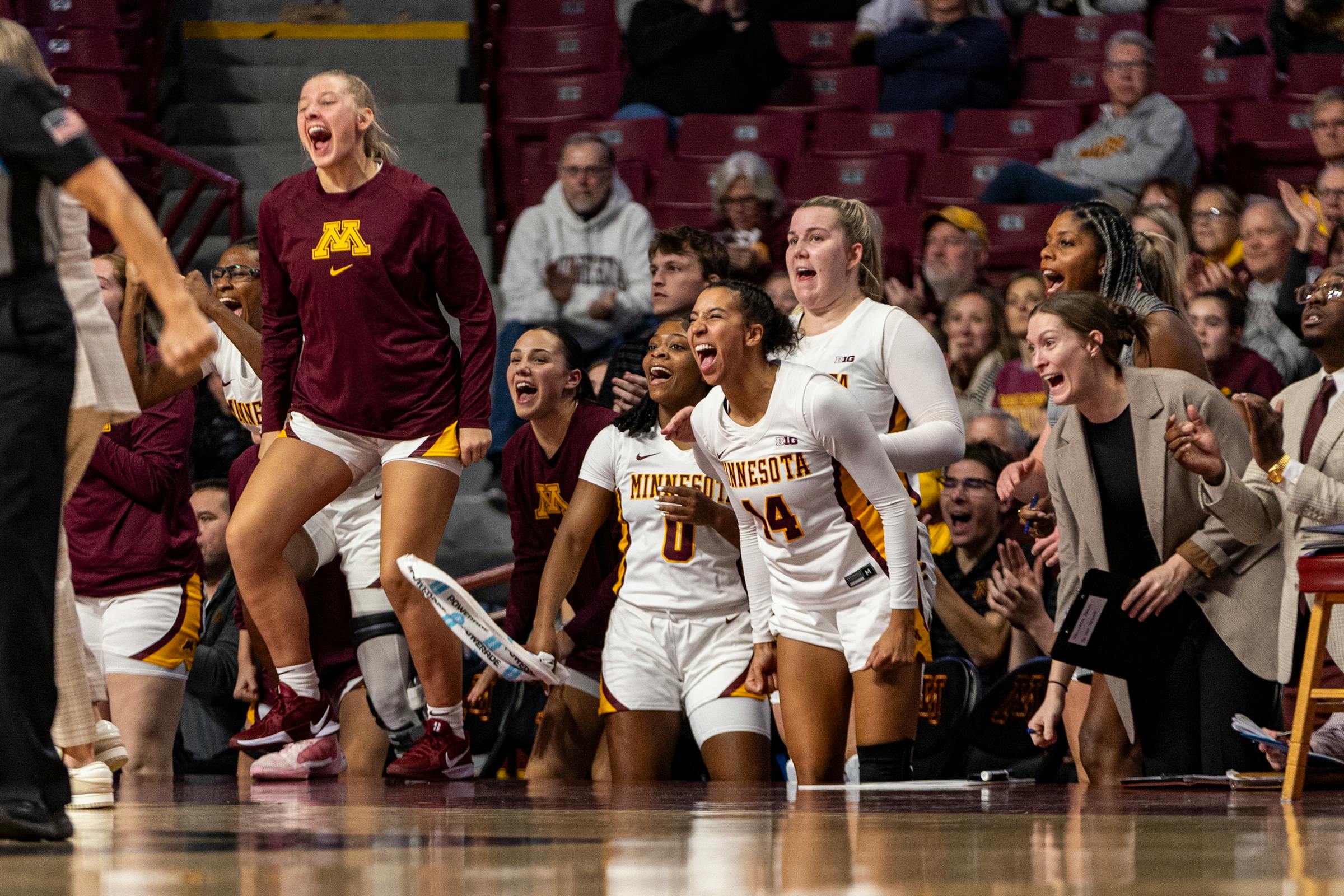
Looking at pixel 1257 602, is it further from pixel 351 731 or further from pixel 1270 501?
pixel 351 731

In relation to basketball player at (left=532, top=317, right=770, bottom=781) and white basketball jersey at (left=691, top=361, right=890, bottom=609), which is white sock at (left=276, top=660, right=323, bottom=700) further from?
white basketball jersey at (left=691, top=361, right=890, bottom=609)

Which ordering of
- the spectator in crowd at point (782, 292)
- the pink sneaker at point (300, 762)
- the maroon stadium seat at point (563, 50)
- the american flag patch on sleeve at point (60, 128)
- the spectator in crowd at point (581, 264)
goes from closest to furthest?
the american flag patch on sleeve at point (60, 128), the pink sneaker at point (300, 762), the spectator in crowd at point (782, 292), the spectator in crowd at point (581, 264), the maroon stadium seat at point (563, 50)

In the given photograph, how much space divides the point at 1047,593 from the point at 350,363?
9.76ft

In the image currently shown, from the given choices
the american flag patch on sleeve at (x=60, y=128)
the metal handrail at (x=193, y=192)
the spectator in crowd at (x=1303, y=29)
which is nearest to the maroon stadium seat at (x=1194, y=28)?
the spectator in crowd at (x=1303, y=29)

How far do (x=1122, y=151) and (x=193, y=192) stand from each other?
16.7 ft

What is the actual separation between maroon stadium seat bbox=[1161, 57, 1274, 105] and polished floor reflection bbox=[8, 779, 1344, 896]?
662 cm

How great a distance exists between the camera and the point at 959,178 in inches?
402

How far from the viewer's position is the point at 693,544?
20.5ft

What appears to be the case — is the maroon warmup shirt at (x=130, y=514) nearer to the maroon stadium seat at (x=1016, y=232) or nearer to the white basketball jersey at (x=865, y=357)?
the white basketball jersey at (x=865, y=357)

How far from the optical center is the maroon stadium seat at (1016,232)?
30.1 feet

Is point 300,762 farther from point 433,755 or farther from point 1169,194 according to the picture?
point 1169,194

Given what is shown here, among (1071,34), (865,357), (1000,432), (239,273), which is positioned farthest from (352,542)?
(1071,34)

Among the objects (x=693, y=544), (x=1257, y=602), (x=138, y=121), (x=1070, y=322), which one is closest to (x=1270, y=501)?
(x=1257, y=602)

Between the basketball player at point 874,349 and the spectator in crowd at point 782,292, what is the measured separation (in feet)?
6.27
